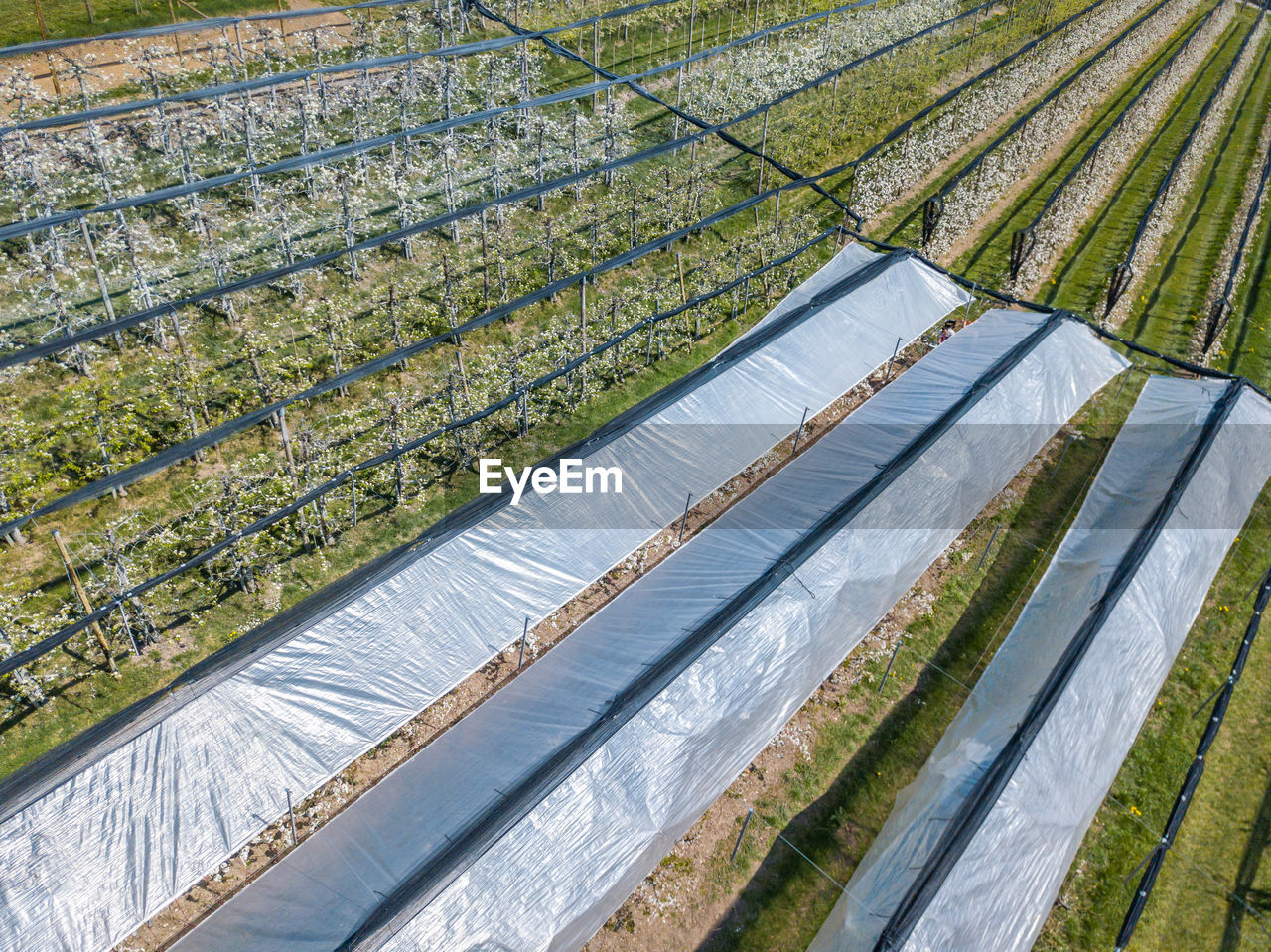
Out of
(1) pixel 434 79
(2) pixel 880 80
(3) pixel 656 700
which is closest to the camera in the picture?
(3) pixel 656 700

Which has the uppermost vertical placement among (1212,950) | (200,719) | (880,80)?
(880,80)

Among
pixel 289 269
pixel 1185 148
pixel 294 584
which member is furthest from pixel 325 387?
pixel 1185 148

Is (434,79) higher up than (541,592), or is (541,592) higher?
(434,79)

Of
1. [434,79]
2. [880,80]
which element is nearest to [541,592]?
[434,79]

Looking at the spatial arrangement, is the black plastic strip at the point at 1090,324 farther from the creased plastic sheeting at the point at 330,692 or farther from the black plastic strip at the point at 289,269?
the creased plastic sheeting at the point at 330,692

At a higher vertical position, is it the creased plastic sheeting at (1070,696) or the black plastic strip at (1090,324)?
the black plastic strip at (1090,324)

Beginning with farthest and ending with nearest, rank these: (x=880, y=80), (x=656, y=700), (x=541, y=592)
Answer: (x=880, y=80), (x=541, y=592), (x=656, y=700)

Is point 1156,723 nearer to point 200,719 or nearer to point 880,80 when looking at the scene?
point 200,719

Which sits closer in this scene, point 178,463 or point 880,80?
point 178,463

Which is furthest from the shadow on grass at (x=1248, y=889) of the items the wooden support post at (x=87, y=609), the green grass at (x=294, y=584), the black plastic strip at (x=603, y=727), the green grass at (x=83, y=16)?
the green grass at (x=83, y=16)
